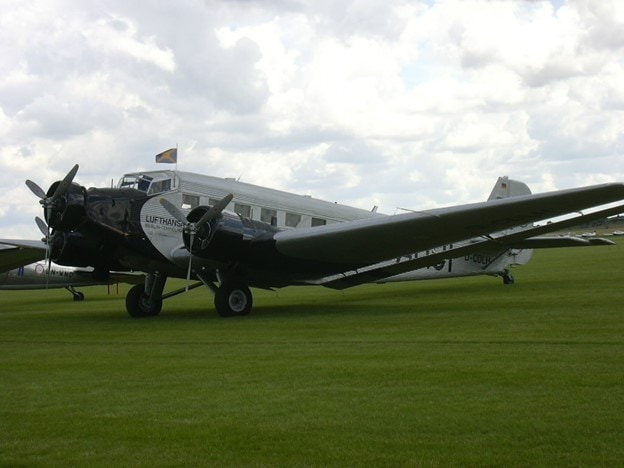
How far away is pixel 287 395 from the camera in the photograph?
7125mm

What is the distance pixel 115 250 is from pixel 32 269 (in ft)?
43.4

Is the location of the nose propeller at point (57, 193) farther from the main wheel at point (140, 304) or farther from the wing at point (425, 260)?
the wing at point (425, 260)

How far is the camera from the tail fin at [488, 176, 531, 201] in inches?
921

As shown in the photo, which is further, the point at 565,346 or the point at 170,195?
the point at 170,195

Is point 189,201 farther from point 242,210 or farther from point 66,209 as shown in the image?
point 66,209

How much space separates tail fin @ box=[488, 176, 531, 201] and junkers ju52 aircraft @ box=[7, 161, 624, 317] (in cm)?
619

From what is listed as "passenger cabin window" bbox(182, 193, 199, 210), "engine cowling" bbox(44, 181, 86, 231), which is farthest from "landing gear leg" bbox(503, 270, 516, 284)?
"engine cowling" bbox(44, 181, 86, 231)

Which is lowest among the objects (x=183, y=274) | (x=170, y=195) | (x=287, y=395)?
(x=287, y=395)

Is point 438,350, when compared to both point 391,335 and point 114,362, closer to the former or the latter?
point 391,335

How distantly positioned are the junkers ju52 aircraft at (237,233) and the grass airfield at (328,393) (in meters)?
1.92

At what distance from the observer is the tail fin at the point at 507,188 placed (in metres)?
23.4

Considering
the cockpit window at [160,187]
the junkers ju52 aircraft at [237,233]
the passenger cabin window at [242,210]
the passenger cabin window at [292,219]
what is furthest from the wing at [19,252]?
the passenger cabin window at [292,219]

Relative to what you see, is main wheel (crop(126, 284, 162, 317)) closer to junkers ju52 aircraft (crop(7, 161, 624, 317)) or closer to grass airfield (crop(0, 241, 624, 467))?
junkers ju52 aircraft (crop(7, 161, 624, 317))

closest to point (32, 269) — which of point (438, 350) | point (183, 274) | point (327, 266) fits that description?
point (183, 274)
